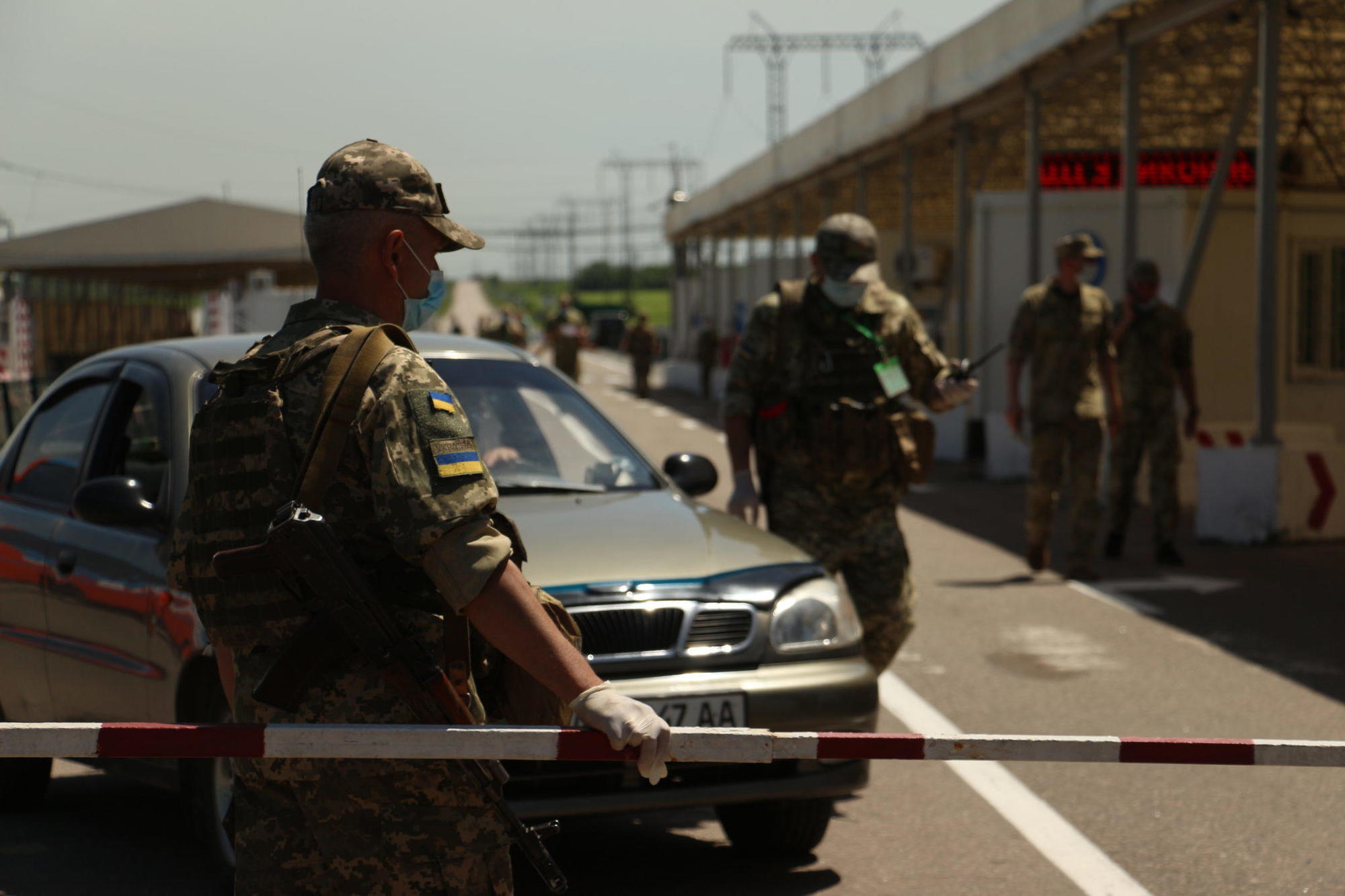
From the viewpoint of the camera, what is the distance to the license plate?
16.7 feet

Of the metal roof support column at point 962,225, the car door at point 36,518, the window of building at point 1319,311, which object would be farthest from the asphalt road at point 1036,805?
the metal roof support column at point 962,225

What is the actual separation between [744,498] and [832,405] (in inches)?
18.9

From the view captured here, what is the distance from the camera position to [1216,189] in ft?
52.7

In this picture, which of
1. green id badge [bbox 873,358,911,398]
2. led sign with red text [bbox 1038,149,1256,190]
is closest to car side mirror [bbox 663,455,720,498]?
green id badge [bbox 873,358,911,398]

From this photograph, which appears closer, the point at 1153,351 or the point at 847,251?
the point at 847,251

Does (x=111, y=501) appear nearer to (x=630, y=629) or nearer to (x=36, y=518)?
(x=36, y=518)

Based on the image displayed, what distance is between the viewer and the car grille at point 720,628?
530cm

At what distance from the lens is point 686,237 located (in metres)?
59.3

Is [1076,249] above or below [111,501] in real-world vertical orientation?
above

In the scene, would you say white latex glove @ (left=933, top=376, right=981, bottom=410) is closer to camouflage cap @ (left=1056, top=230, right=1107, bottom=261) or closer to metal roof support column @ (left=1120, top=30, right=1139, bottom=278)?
camouflage cap @ (left=1056, top=230, right=1107, bottom=261)

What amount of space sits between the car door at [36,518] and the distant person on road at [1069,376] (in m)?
6.68

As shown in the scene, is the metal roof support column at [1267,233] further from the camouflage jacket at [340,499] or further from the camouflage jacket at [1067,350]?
the camouflage jacket at [340,499]

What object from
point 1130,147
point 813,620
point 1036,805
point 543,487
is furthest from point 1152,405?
point 813,620

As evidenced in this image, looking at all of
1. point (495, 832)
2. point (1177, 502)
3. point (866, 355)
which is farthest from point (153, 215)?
point (495, 832)
